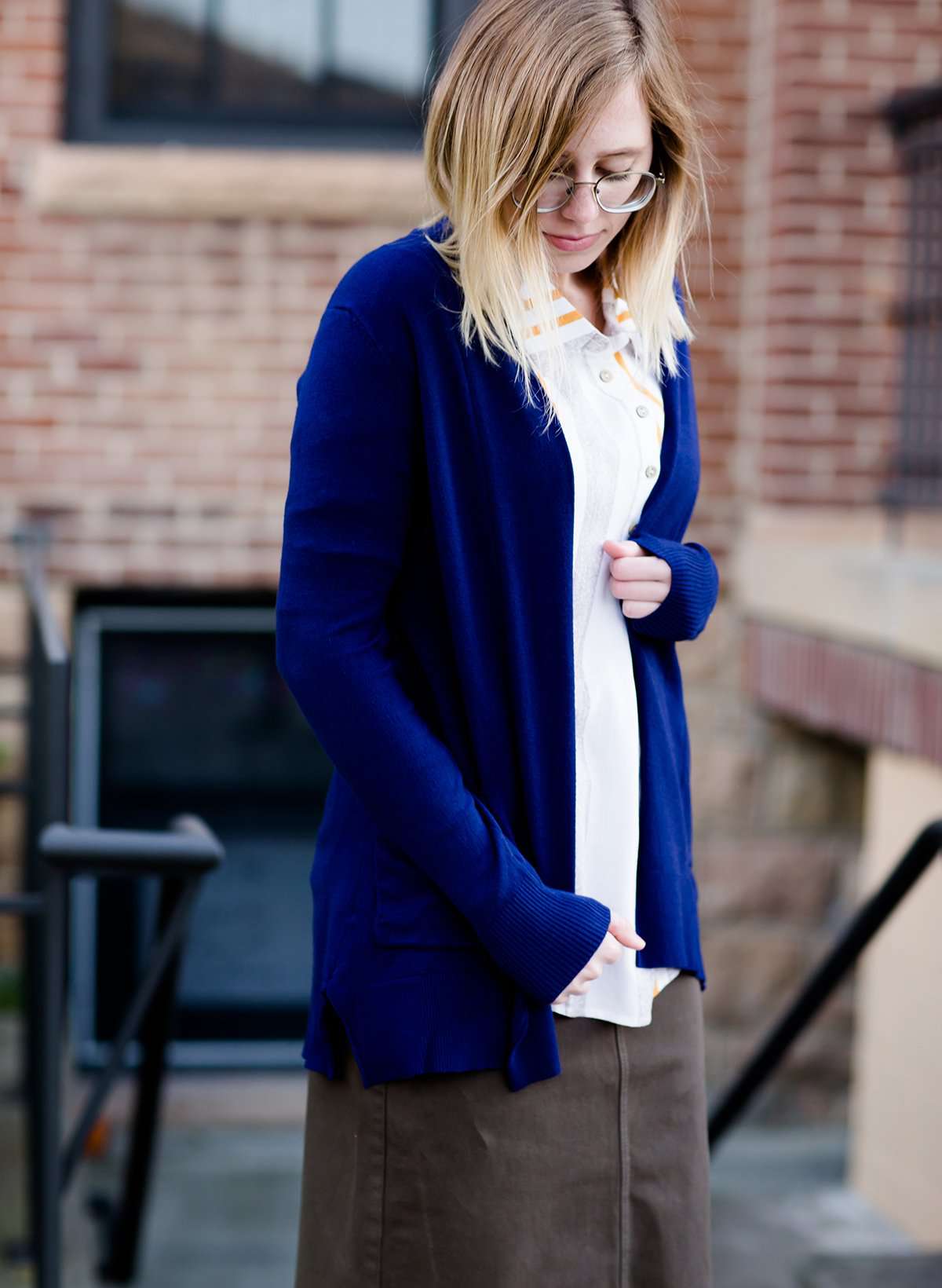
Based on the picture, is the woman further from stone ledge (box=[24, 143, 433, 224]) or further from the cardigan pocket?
stone ledge (box=[24, 143, 433, 224])

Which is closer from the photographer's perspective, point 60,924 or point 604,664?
point 604,664

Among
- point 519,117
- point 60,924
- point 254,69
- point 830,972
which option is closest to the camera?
point 519,117

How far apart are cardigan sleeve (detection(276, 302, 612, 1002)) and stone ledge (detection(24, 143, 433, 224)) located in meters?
3.09

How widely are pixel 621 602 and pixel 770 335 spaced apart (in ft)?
10.4

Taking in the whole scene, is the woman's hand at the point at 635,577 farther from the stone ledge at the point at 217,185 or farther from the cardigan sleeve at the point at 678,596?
the stone ledge at the point at 217,185

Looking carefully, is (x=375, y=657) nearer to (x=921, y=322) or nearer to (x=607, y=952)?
(x=607, y=952)

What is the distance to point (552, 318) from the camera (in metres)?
1.43

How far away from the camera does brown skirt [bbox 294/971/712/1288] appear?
1402mm

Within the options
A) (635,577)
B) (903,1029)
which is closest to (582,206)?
(635,577)

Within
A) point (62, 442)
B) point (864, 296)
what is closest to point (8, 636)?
point (62, 442)

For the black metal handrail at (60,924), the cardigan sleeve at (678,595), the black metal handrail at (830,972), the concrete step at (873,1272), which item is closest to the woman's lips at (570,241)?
the cardigan sleeve at (678,595)

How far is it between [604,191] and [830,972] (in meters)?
1.46

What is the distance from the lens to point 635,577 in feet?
4.78

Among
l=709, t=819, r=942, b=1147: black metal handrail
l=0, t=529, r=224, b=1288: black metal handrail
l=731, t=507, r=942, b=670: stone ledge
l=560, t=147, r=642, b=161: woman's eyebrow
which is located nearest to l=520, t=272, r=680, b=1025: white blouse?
l=560, t=147, r=642, b=161: woman's eyebrow
